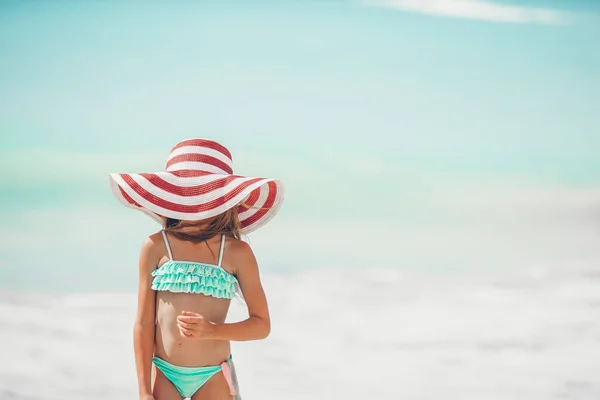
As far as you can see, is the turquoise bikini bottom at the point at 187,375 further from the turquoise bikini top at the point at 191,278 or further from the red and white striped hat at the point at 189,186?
Answer: the red and white striped hat at the point at 189,186

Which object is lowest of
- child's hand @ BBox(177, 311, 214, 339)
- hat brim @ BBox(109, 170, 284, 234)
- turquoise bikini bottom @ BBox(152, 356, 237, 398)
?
turquoise bikini bottom @ BBox(152, 356, 237, 398)

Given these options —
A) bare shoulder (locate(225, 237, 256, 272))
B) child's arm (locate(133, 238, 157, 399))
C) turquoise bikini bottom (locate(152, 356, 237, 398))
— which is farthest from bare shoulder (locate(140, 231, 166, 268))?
turquoise bikini bottom (locate(152, 356, 237, 398))

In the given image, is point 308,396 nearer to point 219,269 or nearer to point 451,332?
point 451,332

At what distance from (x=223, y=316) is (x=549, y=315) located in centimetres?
504

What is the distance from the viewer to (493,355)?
6.53m

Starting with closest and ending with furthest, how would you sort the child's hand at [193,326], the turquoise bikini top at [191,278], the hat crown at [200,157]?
the child's hand at [193,326] → the turquoise bikini top at [191,278] → the hat crown at [200,157]

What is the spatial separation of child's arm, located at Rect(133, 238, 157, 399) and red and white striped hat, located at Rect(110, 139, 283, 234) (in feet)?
0.48

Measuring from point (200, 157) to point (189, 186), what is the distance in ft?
0.46

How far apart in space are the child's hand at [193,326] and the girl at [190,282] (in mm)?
39

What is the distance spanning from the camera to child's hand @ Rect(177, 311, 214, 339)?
273 cm

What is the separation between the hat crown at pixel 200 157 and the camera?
2996 mm

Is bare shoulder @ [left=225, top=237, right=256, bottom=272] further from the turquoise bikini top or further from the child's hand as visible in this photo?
the child's hand

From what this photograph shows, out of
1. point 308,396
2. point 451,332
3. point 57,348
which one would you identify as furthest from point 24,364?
point 451,332

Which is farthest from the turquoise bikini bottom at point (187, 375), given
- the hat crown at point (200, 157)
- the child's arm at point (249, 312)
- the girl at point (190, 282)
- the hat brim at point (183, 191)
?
the hat crown at point (200, 157)
